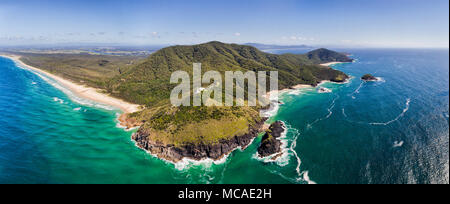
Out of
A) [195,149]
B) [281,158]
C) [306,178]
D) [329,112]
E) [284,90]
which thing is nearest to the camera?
[306,178]

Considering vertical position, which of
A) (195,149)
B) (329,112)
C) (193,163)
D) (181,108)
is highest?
(181,108)

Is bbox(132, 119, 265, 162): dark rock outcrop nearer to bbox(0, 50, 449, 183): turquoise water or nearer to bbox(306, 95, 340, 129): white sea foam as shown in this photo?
bbox(0, 50, 449, 183): turquoise water

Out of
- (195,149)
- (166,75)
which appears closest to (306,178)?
(195,149)

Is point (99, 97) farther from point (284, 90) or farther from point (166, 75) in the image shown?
point (284, 90)

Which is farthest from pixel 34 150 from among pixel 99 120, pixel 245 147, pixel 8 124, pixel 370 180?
pixel 370 180

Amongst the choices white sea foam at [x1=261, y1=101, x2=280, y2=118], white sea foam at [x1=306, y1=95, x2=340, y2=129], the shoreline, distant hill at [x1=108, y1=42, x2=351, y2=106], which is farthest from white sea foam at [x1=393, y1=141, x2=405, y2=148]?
the shoreline

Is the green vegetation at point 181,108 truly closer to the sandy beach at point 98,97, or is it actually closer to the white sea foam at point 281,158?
the sandy beach at point 98,97

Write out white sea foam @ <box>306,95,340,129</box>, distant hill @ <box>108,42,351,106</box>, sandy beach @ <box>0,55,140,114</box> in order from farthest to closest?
distant hill @ <box>108,42,351,106</box> < sandy beach @ <box>0,55,140,114</box> < white sea foam @ <box>306,95,340,129</box>

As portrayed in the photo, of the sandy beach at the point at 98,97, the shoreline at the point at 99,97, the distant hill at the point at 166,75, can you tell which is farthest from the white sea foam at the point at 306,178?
the distant hill at the point at 166,75

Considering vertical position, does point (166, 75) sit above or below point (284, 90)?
above
